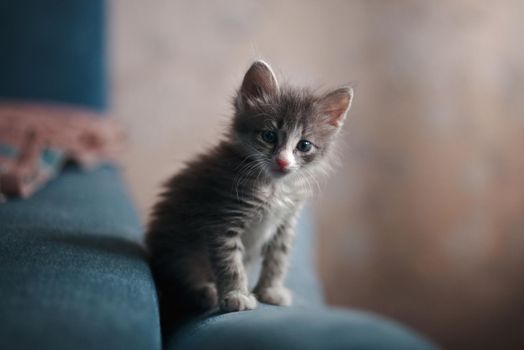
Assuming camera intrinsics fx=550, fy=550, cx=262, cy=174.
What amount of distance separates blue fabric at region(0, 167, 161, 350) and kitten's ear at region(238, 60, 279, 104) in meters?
0.45

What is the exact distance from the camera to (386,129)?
2.61 meters

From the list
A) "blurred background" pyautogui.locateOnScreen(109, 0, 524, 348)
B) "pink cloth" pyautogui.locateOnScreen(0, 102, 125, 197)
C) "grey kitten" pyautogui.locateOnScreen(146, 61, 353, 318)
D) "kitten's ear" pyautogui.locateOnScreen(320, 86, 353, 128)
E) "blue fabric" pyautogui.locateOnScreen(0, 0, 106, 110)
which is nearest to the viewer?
"grey kitten" pyautogui.locateOnScreen(146, 61, 353, 318)

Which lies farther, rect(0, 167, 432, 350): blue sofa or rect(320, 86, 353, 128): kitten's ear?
rect(320, 86, 353, 128): kitten's ear

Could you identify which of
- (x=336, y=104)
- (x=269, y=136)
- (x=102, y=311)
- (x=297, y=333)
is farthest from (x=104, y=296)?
(x=336, y=104)

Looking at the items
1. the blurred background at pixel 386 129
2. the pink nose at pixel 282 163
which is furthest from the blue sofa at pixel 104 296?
the blurred background at pixel 386 129

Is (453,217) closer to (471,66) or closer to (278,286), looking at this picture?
(471,66)

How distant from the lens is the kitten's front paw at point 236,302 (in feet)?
3.61

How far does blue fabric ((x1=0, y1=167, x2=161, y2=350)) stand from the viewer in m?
0.73

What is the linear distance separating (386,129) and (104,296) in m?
2.00

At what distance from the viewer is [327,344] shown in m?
0.70

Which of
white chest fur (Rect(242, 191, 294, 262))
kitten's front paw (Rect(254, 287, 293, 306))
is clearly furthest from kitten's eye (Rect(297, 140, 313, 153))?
kitten's front paw (Rect(254, 287, 293, 306))

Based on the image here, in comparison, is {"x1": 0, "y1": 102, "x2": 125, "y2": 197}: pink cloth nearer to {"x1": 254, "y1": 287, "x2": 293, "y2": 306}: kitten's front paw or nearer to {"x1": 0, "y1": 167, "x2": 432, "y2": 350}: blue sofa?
{"x1": 0, "y1": 167, "x2": 432, "y2": 350}: blue sofa

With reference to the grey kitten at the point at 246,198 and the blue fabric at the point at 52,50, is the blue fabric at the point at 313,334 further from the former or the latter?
the blue fabric at the point at 52,50

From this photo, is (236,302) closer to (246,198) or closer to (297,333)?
(246,198)
